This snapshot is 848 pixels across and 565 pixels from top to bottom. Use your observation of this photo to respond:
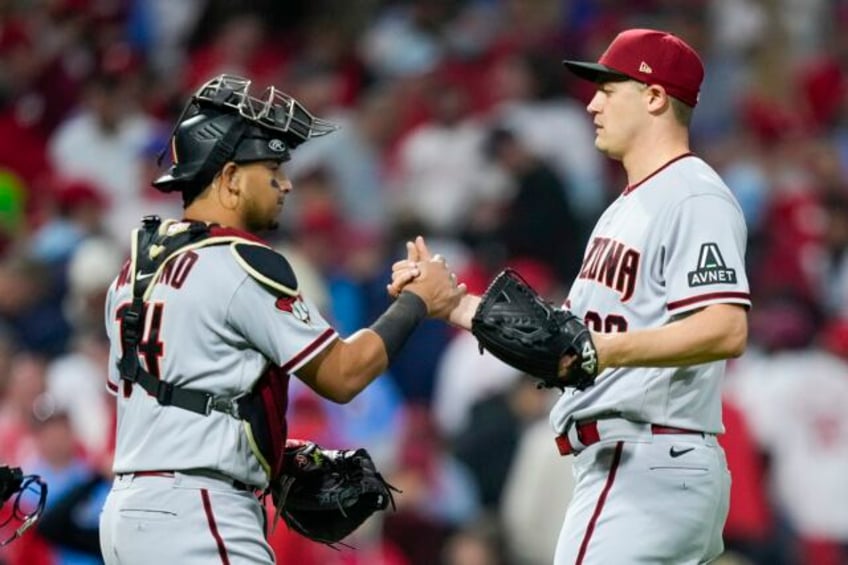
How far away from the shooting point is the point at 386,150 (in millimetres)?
12797

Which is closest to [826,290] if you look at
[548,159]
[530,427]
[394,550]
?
[548,159]

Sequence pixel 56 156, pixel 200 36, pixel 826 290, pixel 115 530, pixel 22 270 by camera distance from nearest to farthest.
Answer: pixel 115 530 → pixel 22 270 → pixel 826 290 → pixel 56 156 → pixel 200 36

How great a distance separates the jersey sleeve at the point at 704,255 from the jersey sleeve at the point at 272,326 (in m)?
1.02

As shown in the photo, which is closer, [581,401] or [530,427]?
[581,401]

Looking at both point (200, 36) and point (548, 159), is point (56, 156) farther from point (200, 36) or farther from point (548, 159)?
point (548, 159)

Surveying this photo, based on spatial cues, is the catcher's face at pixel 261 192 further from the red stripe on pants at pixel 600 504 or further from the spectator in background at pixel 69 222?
the spectator in background at pixel 69 222

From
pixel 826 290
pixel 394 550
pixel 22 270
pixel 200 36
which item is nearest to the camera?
pixel 394 550

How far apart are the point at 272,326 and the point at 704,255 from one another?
1210 millimetres

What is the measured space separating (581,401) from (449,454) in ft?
16.0

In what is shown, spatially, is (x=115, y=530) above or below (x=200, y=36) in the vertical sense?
below

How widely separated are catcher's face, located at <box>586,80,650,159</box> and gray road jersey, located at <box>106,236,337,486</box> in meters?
1.10

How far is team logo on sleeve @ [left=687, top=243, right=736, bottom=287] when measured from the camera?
507 cm

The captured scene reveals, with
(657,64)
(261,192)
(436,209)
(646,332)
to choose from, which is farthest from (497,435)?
(646,332)

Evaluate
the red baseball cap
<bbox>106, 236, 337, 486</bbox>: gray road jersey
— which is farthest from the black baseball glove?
the red baseball cap
